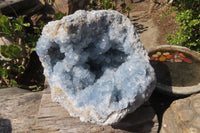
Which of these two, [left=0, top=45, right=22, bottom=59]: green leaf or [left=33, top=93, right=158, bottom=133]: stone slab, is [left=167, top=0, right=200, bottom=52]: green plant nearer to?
[left=33, top=93, right=158, bottom=133]: stone slab

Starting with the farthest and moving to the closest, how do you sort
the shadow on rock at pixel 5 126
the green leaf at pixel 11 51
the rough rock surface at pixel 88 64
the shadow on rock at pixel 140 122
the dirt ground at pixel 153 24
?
1. the dirt ground at pixel 153 24
2. the green leaf at pixel 11 51
3. the shadow on rock at pixel 5 126
4. the shadow on rock at pixel 140 122
5. the rough rock surface at pixel 88 64

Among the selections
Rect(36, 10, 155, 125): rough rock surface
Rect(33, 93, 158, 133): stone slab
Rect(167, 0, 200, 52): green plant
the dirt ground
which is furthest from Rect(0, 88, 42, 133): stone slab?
the dirt ground

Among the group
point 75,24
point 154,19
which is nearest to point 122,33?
point 75,24

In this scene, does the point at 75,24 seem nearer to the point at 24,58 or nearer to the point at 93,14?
the point at 93,14

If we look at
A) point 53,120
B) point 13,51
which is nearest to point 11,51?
point 13,51

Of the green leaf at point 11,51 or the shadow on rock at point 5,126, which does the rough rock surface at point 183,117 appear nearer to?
the shadow on rock at point 5,126

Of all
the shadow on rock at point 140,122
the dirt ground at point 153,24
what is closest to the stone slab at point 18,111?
the shadow on rock at point 140,122
